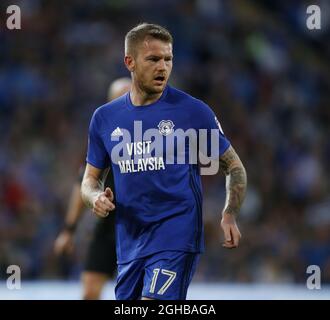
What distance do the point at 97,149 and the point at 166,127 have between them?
520 mm

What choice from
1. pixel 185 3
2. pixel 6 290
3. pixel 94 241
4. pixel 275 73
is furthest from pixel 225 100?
pixel 94 241

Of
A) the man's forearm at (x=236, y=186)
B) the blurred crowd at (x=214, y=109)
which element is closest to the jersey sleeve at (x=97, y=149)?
the man's forearm at (x=236, y=186)

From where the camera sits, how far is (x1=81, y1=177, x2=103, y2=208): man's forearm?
240 inches

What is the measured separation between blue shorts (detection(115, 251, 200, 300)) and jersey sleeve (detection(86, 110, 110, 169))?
2.19 ft

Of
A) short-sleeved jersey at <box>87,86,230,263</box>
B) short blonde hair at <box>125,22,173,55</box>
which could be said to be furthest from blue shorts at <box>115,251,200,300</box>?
short blonde hair at <box>125,22,173,55</box>

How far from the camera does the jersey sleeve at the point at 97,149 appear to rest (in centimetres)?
627

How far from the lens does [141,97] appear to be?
6.19 metres

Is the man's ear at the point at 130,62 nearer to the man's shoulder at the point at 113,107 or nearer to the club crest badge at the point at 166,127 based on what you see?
the man's shoulder at the point at 113,107

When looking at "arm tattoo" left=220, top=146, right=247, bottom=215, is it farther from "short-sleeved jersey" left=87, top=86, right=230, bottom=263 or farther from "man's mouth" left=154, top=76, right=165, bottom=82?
"man's mouth" left=154, top=76, right=165, bottom=82

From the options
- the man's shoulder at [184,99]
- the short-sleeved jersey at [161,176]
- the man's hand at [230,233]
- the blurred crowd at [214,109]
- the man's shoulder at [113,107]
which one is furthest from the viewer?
the blurred crowd at [214,109]

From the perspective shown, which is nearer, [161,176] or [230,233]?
[230,233]

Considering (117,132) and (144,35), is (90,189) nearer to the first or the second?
(117,132)

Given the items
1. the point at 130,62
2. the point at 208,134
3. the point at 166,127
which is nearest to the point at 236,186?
the point at 208,134

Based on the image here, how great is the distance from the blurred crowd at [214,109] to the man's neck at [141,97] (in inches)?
238
